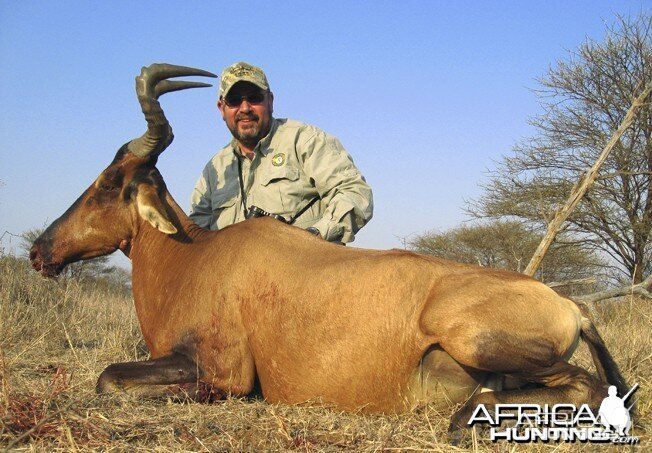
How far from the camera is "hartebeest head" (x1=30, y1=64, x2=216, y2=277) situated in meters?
5.65

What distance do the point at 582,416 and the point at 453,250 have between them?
20549 millimetres

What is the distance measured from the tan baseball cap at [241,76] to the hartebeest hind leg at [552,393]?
12.7 feet

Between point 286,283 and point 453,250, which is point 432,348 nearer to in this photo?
point 286,283

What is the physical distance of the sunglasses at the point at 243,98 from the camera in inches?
262

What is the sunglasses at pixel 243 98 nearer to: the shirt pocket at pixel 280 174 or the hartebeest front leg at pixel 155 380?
the shirt pocket at pixel 280 174

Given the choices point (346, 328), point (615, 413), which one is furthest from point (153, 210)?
point (615, 413)

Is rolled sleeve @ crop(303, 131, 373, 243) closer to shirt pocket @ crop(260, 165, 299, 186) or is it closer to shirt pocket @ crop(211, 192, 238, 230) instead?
shirt pocket @ crop(260, 165, 299, 186)

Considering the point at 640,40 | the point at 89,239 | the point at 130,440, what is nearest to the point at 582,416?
the point at 130,440

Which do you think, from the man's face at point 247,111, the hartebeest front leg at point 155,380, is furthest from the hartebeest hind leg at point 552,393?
the man's face at point 247,111

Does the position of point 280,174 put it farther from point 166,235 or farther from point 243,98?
point 166,235

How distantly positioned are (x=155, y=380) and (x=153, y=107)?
7.56 feet

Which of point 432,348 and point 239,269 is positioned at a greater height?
point 239,269

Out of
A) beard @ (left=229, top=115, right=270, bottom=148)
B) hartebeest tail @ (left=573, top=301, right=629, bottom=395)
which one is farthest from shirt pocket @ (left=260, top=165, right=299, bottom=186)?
hartebeest tail @ (left=573, top=301, right=629, bottom=395)

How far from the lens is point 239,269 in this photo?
4.78 m
